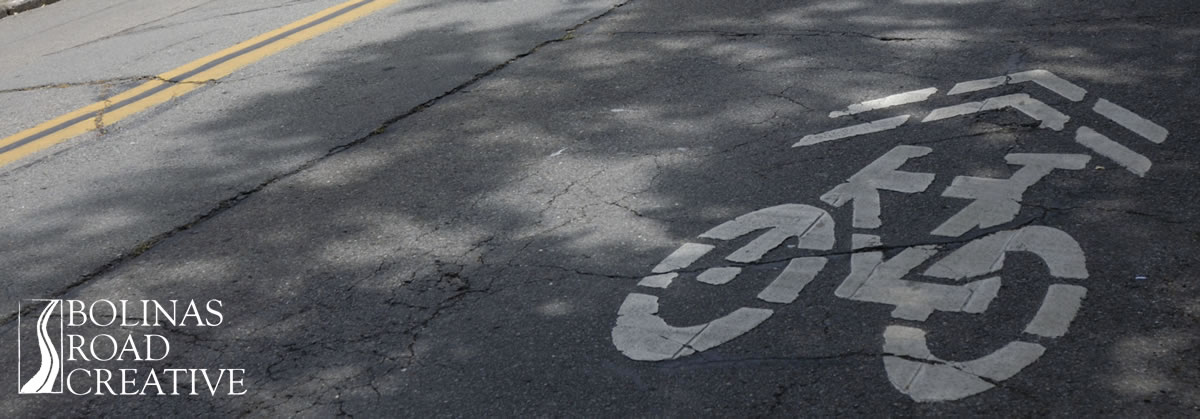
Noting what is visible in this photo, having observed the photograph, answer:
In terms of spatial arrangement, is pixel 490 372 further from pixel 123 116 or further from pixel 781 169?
pixel 123 116

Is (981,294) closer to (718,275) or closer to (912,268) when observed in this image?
(912,268)

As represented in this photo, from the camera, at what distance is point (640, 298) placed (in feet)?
12.8

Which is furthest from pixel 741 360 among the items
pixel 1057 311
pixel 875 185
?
pixel 875 185

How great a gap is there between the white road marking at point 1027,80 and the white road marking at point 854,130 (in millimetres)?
487

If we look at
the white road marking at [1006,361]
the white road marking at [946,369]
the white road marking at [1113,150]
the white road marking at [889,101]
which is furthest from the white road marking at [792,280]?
the white road marking at [889,101]

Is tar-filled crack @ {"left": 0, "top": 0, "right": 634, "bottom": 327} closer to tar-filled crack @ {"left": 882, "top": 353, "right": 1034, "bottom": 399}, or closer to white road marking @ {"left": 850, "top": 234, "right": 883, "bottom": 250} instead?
white road marking @ {"left": 850, "top": 234, "right": 883, "bottom": 250}

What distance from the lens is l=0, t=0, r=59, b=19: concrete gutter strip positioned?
38.3ft

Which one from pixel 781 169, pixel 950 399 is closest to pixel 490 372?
pixel 950 399

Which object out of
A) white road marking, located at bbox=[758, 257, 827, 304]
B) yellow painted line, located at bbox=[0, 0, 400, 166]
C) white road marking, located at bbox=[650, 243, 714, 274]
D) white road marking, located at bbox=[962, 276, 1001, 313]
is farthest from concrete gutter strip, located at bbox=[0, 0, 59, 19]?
white road marking, located at bbox=[962, 276, 1001, 313]

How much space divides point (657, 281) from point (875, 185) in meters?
1.16

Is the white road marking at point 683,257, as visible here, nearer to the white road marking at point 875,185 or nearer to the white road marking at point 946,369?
the white road marking at point 875,185

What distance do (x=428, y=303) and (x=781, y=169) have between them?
175cm

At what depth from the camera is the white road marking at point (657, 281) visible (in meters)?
3.98

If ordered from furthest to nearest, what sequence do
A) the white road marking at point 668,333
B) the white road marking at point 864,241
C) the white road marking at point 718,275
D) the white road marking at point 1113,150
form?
the white road marking at point 1113,150 → the white road marking at point 864,241 → the white road marking at point 718,275 → the white road marking at point 668,333
